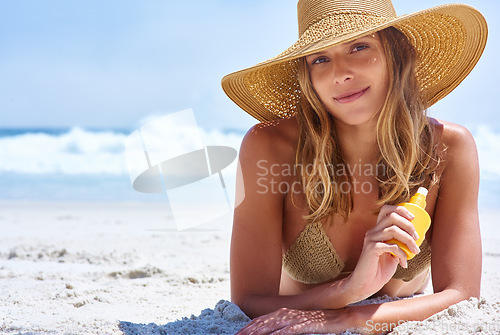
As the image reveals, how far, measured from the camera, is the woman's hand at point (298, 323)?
4.83 feet

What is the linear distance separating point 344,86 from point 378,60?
0.18 meters

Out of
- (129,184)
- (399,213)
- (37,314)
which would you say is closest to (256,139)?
(399,213)

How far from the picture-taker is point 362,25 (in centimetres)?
170

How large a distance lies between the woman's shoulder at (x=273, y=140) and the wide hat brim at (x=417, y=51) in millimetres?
163

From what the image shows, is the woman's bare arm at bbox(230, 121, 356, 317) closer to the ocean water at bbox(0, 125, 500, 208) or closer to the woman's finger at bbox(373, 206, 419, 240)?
the woman's finger at bbox(373, 206, 419, 240)

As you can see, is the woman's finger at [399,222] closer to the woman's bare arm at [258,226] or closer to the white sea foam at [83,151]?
the woman's bare arm at [258,226]

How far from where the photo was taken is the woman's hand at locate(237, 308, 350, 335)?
1.47m

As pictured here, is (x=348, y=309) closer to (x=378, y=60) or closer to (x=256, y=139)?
(x=256, y=139)

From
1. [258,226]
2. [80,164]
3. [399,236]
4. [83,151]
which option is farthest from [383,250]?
[83,151]

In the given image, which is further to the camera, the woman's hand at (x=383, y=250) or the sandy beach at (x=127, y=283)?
the sandy beach at (x=127, y=283)

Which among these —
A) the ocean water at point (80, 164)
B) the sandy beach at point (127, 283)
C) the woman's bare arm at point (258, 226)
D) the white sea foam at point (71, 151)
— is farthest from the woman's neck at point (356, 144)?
the white sea foam at point (71, 151)

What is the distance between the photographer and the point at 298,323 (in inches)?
59.4

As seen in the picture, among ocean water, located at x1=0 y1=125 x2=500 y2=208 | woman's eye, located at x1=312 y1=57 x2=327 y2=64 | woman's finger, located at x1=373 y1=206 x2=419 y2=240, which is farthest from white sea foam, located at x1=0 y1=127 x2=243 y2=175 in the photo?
woman's finger, located at x1=373 y1=206 x2=419 y2=240

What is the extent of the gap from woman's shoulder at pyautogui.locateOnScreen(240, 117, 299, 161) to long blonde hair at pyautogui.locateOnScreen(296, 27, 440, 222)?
0.19 ft
